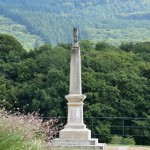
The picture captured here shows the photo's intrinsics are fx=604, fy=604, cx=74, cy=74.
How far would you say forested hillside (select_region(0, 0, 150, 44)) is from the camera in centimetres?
15225

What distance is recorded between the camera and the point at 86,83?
5722cm

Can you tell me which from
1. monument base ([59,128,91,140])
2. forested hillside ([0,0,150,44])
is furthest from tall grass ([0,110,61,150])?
forested hillside ([0,0,150,44])

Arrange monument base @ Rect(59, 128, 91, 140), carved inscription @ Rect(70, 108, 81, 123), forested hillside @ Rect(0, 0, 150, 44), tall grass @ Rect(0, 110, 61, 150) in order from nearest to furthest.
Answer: tall grass @ Rect(0, 110, 61, 150) → monument base @ Rect(59, 128, 91, 140) → carved inscription @ Rect(70, 108, 81, 123) → forested hillside @ Rect(0, 0, 150, 44)

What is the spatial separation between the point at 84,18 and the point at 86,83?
121548 millimetres

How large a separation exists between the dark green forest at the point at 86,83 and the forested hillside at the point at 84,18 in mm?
71209

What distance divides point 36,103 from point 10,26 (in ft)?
362

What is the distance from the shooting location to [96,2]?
19512cm

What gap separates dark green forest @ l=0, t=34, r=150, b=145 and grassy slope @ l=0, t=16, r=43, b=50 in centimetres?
7013

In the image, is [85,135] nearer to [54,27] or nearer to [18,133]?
[18,133]

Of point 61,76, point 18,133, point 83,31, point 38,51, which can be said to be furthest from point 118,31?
point 18,133

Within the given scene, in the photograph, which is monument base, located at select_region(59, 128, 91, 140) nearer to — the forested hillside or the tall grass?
the tall grass

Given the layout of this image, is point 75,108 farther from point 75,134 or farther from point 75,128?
point 75,134

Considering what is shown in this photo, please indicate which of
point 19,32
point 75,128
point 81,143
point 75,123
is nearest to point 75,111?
point 75,123

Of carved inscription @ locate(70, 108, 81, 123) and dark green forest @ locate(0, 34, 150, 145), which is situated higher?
dark green forest @ locate(0, 34, 150, 145)
